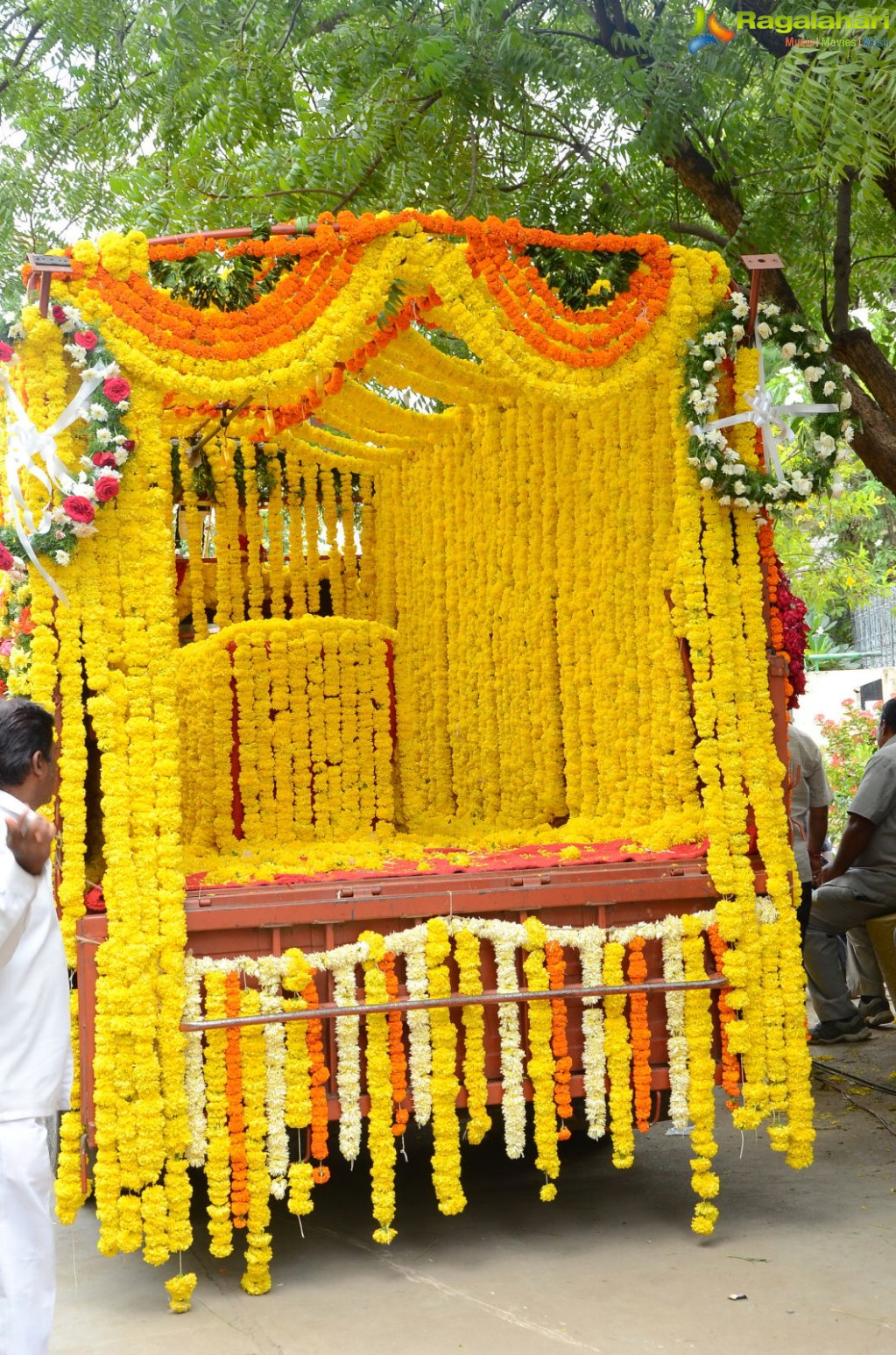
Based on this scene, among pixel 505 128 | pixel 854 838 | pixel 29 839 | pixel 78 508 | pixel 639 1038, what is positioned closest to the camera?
pixel 29 839

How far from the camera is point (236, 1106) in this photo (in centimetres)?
455

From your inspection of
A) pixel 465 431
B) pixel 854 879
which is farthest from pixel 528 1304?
pixel 465 431

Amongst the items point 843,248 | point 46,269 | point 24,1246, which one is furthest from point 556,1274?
point 843,248

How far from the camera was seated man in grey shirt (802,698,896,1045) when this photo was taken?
7230 mm

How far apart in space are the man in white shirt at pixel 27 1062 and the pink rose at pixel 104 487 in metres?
1.28

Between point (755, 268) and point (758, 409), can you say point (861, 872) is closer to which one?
point (758, 409)

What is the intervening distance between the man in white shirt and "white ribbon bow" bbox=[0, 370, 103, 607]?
1.25 metres

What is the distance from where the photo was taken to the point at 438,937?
4.73m

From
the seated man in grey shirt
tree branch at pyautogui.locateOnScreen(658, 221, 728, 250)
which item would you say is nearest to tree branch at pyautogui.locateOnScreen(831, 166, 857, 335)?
tree branch at pyautogui.locateOnScreen(658, 221, 728, 250)

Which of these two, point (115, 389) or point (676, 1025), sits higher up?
point (115, 389)

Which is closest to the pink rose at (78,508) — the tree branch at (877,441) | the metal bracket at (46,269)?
the metal bracket at (46,269)

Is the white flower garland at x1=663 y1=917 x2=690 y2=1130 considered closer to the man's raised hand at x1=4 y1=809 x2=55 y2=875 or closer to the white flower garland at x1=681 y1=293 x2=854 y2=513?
the white flower garland at x1=681 y1=293 x2=854 y2=513

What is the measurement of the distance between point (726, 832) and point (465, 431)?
2.82 meters

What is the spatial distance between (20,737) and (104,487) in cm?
124
